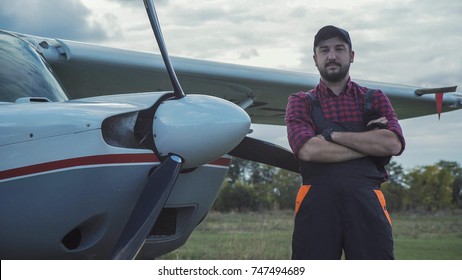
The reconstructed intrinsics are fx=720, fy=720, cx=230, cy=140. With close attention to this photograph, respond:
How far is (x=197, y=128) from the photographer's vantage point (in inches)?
159

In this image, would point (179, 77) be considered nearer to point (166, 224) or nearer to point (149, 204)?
point (166, 224)

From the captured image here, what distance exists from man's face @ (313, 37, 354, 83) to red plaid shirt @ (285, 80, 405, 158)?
0.09m

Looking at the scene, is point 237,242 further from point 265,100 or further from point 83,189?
point 83,189

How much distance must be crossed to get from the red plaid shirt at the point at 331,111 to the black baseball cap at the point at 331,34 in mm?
272

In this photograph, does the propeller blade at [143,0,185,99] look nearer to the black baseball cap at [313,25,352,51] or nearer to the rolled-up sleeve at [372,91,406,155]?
the black baseball cap at [313,25,352,51]

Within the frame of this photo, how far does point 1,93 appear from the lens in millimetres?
4609

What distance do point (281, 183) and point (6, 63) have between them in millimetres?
21413

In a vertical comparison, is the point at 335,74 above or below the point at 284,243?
above

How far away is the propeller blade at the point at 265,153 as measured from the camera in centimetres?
521

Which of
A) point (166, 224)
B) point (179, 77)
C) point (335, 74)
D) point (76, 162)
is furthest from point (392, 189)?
point (76, 162)

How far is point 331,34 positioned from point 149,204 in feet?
4.80

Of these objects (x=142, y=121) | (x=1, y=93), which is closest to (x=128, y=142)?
(x=142, y=121)

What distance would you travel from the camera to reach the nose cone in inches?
159
